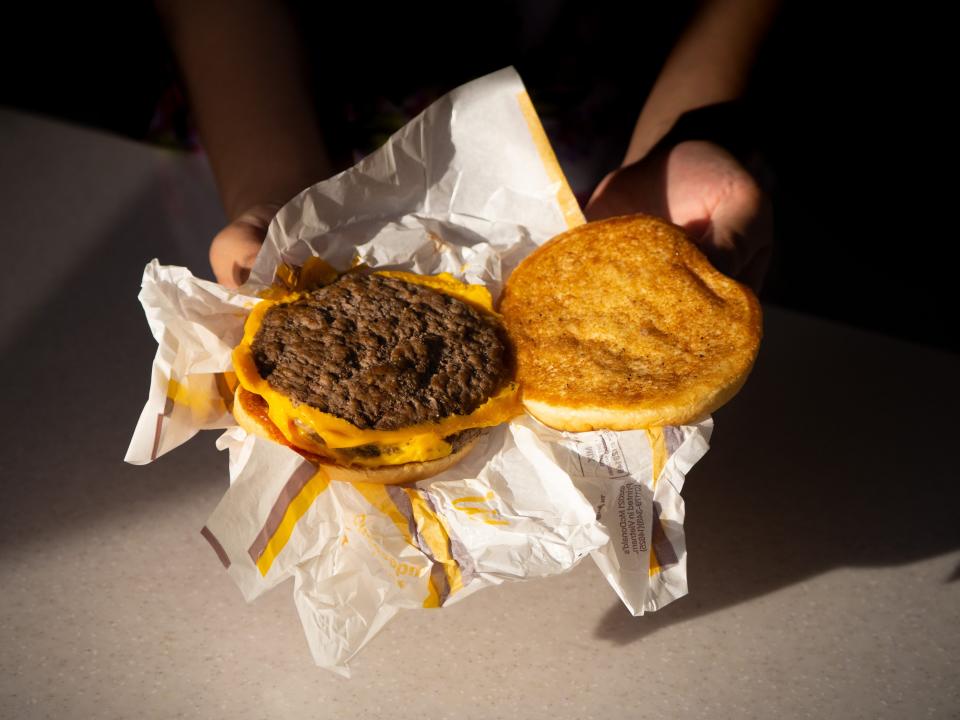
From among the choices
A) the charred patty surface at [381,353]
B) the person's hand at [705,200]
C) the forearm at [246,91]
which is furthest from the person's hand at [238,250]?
the person's hand at [705,200]

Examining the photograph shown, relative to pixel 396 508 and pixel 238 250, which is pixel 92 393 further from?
pixel 396 508

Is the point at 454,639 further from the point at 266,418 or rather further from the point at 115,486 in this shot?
the point at 115,486

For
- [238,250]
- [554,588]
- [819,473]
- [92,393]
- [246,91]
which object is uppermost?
[246,91]

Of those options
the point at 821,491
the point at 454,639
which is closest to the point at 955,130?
the point at 821,491

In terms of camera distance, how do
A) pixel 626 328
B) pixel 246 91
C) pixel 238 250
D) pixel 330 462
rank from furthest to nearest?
pixel 246 91 → pixel 238 250 → pixel 626 328 → pixel 330 462

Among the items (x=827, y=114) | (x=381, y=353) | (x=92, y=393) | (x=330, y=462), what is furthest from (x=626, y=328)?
(x=827, y=114)

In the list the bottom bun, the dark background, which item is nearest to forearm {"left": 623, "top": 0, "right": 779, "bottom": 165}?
the dark background
